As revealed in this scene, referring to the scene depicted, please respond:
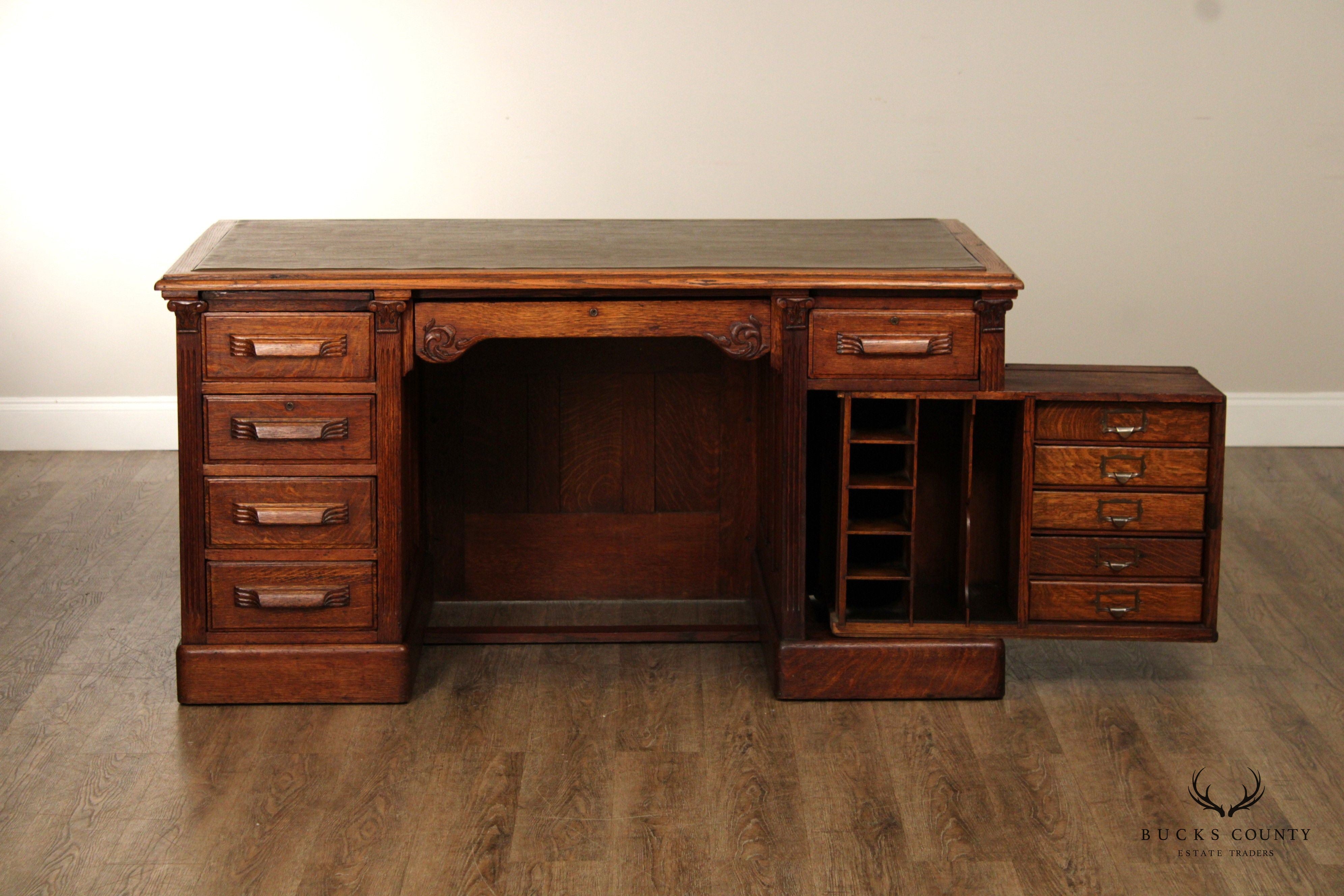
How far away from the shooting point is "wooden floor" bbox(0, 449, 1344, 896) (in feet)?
7.83

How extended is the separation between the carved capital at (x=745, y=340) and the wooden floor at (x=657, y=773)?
0.67m

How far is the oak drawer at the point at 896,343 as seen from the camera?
9.16 feet

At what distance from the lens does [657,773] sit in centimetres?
268

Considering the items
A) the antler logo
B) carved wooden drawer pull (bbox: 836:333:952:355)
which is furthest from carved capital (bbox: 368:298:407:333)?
the antler logo

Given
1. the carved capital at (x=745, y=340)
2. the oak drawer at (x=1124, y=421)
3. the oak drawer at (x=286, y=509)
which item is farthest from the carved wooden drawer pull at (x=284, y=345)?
the oak drawer at (x=1124, y=421)

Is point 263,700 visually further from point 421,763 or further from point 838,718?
point 838,718

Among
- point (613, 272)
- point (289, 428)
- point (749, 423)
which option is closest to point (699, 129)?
point (749, 423)

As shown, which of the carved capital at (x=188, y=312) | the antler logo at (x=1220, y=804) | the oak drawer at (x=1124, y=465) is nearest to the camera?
the antler logo at (x=1220, y=804)

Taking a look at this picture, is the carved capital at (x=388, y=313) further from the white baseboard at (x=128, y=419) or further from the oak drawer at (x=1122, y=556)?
the white baseboard at (x=128, y=419)

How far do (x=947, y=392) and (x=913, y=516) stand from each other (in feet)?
0.78

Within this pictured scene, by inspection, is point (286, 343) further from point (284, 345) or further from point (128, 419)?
point (128, 419)

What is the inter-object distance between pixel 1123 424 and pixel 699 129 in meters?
1.91

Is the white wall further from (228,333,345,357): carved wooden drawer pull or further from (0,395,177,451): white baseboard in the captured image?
(228,333,345,357): carved wooden drawer pull

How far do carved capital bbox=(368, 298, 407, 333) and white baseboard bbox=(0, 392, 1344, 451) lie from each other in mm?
2060
